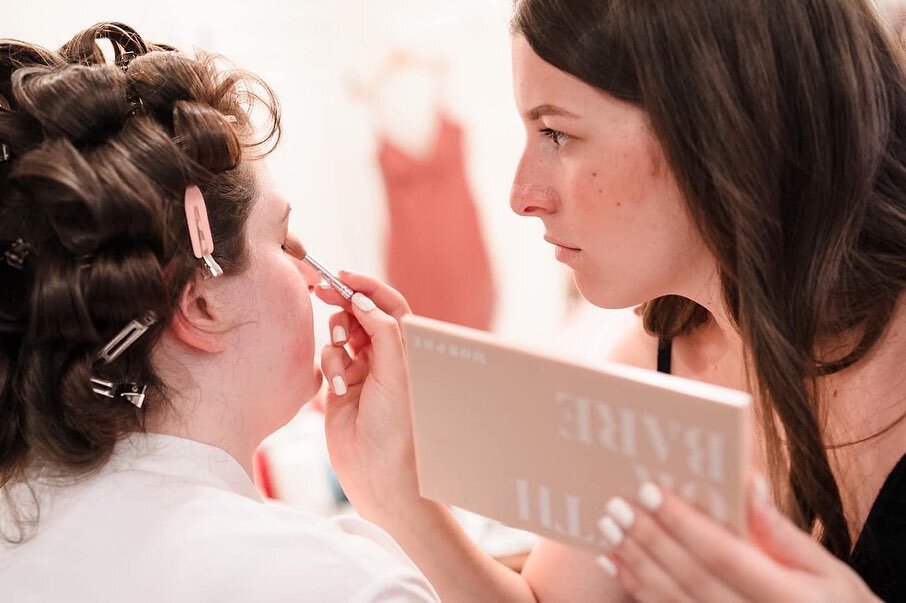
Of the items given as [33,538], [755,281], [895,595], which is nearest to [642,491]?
[755,281]

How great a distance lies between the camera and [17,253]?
2.77 ft

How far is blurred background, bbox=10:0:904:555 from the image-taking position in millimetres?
1661

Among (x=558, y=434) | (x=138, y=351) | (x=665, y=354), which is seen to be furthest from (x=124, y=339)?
(x=665, y=354)

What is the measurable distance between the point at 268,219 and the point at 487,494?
1.35 ft

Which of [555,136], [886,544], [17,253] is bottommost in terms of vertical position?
[886,544]

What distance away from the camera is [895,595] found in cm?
94

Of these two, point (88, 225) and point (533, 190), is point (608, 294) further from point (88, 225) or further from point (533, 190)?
point (88, 225)

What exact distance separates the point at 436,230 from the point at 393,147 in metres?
0.17

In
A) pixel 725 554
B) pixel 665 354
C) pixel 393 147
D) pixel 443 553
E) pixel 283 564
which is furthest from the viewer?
pixel 393 147

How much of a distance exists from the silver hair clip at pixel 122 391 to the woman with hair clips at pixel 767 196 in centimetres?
30

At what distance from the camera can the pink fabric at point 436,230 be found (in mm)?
1683

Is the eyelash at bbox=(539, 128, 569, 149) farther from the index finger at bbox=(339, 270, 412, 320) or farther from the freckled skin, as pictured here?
the index finger at bbox=(339, 270, 412, 320)

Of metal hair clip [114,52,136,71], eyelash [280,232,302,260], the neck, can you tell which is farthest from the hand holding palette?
metal hair clip [114,52,136,71]

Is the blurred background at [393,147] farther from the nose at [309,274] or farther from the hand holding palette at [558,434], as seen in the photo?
the hand holding palette at [558,434]
